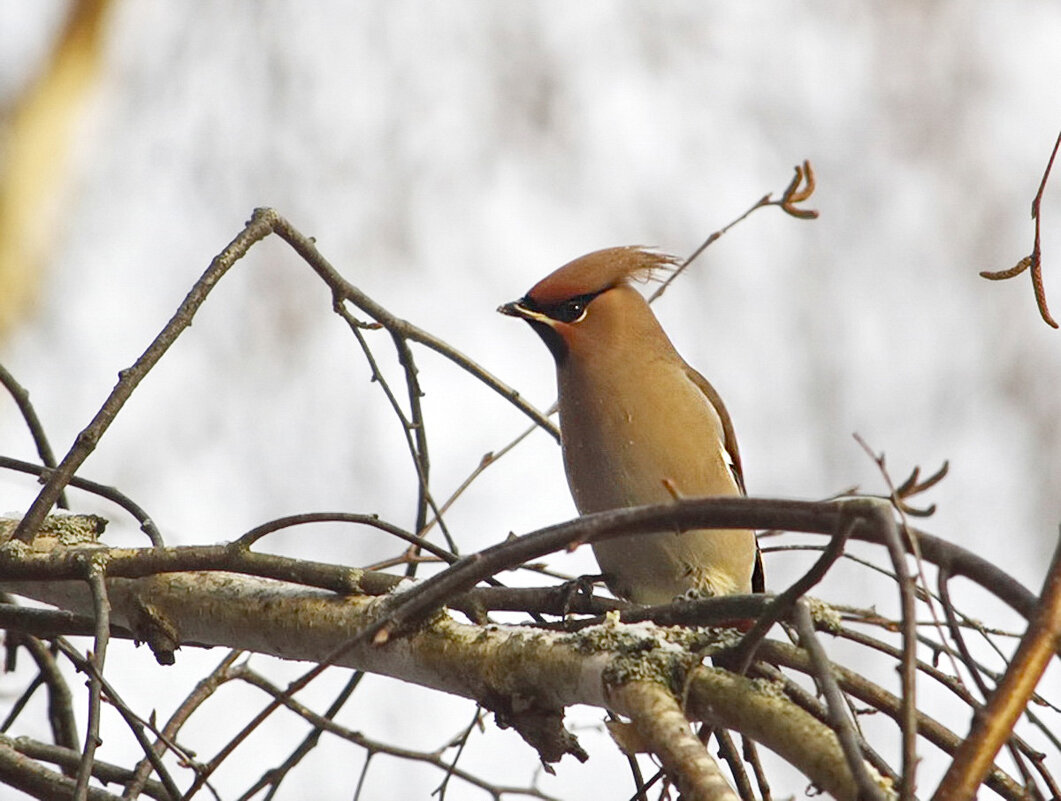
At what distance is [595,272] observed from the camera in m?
3.99

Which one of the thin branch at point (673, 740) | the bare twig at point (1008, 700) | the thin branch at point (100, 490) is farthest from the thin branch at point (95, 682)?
the bare twig at point (1008, 700)

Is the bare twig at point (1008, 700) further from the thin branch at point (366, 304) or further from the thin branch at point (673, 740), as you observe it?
the thin branch at point (366, 304)

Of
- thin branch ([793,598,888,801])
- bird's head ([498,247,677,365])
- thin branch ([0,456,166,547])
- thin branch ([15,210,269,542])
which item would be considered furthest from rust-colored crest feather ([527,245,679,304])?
thin branch ([793,598,888,801])

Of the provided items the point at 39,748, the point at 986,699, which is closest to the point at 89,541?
the point at 39,748

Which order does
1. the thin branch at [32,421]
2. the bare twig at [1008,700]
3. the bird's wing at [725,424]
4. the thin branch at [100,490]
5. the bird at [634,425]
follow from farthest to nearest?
the bird's wing at [725,424], the bird at [634,425], the thin branch at [32,421], the thin branch at [100,490], the bare twig at [1008,700]

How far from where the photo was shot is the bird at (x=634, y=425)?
367cm

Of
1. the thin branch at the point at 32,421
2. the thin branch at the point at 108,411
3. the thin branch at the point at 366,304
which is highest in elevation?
the thin branch at the point at 366,304

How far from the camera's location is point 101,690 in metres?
2.12

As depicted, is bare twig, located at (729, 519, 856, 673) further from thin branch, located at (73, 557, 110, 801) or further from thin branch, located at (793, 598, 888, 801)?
thin branch, located at (73, 557, 110, 801)

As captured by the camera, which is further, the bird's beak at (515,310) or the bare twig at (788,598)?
the bird's beak at (515,310)

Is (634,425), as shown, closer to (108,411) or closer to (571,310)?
(571,310)

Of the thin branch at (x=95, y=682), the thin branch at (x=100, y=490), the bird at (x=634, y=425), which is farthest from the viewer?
the bird at (x=634, y=425)

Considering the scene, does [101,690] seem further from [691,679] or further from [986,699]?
[986,699]

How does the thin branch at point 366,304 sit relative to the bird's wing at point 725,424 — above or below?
below
